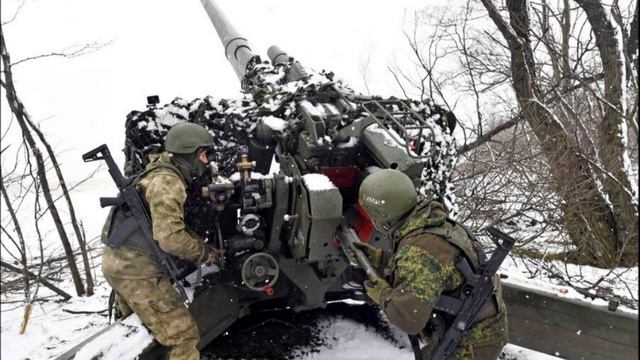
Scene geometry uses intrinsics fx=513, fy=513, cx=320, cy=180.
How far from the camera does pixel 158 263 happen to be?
3.93m

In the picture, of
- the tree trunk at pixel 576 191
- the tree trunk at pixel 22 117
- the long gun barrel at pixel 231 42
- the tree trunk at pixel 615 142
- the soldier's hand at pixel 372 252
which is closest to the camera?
the soldier's hand at pixel 372 252

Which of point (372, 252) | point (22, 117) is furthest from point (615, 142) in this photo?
point (22, 117)

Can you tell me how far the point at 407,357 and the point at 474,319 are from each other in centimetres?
161

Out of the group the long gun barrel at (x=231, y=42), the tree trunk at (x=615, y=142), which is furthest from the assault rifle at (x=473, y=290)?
the long gun barrel at (x=231, y=42)

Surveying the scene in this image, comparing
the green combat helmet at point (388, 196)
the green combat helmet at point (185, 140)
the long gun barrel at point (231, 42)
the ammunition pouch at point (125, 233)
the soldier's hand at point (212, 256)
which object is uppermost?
the long gun barrel at point (231, 42)

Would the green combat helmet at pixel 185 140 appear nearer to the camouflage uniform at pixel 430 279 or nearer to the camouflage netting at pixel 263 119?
the camouflage netting at pixel 263 119

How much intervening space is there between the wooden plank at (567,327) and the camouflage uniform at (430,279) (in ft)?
3.62

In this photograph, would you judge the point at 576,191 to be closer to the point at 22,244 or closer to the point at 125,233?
the point at 125,233

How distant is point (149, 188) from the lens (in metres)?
3.79

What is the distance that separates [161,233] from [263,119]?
1522mm

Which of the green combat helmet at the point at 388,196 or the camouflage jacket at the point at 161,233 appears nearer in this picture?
the green combat helmet at the point at 388,196

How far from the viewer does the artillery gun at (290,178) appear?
12.5ft

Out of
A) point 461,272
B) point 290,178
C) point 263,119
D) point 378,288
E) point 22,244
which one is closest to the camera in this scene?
point 461,272

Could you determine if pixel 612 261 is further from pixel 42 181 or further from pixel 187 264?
pixel 42 181
